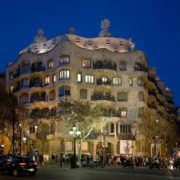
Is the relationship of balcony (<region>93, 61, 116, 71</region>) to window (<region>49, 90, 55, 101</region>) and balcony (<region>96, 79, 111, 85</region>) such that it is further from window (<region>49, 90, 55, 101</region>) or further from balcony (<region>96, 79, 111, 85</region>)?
window (<region>49, 90, 55, 101</region>)

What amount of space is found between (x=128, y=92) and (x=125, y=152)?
2051 centimetres

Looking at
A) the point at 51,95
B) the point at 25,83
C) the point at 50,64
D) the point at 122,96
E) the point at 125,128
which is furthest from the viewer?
the point at 25,83

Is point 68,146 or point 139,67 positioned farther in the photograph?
point 139,67

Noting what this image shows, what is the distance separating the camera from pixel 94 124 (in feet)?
155

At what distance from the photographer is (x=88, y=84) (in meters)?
64.3

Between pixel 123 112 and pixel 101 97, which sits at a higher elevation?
pixel 101 97

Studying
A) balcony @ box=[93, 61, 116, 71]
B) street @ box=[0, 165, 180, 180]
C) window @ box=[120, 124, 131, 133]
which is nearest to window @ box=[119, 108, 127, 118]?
window @ box=[120, 124, 131, 133]

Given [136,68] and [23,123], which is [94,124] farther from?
[136,68]

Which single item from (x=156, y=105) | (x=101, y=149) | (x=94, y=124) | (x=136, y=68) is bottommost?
(x=101, y=149)

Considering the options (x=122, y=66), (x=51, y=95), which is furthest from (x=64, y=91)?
(x=122, y=66)

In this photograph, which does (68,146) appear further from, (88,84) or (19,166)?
(19,166)

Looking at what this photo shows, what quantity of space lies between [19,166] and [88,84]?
4047cm

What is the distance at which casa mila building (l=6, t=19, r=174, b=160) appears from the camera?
6181 cm

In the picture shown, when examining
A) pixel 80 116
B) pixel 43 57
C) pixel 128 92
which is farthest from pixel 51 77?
pixel 80 116
